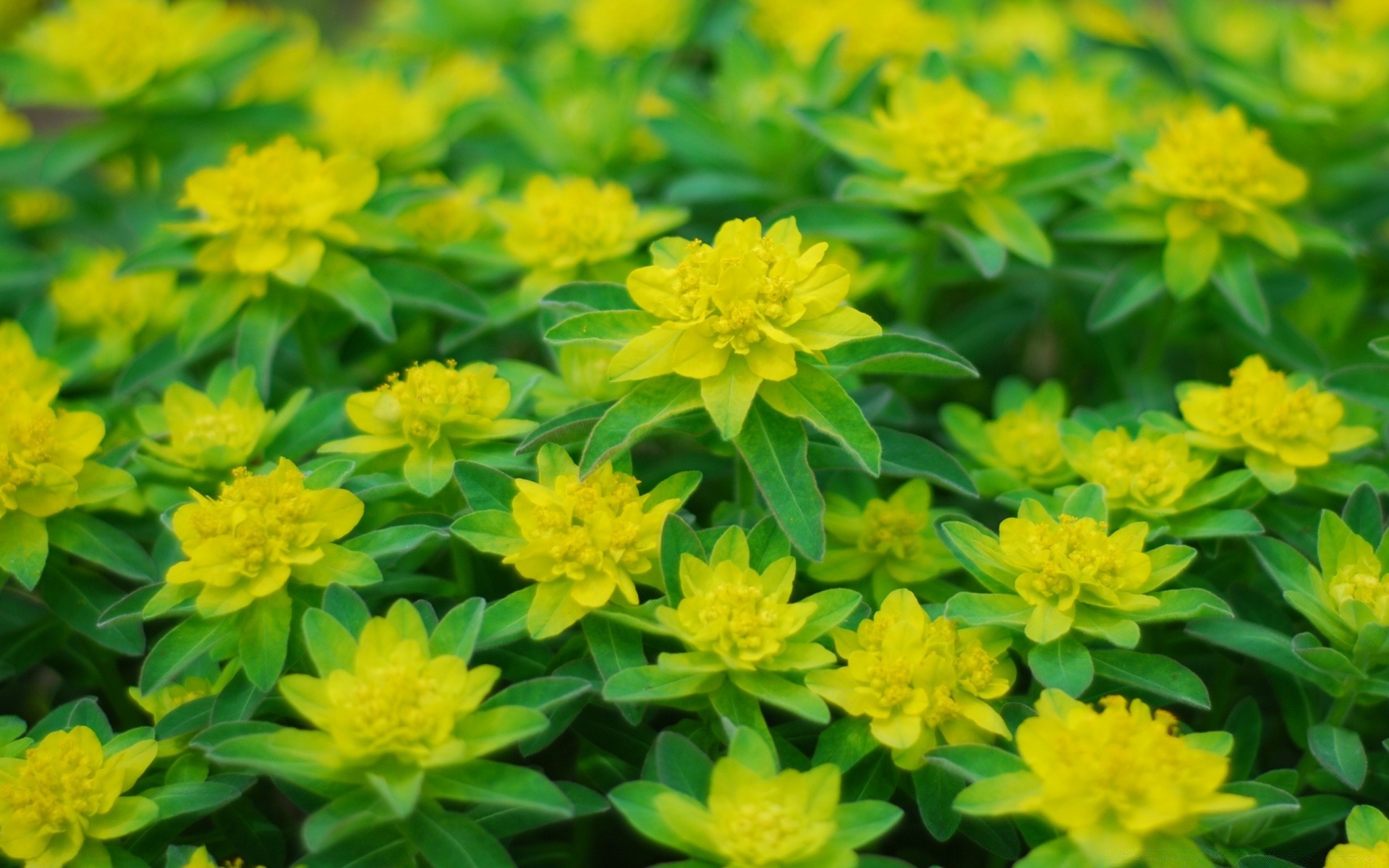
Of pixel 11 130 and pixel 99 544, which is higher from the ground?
pixel 11 130

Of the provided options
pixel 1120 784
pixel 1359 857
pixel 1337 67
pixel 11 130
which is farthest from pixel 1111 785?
pixel 11 130

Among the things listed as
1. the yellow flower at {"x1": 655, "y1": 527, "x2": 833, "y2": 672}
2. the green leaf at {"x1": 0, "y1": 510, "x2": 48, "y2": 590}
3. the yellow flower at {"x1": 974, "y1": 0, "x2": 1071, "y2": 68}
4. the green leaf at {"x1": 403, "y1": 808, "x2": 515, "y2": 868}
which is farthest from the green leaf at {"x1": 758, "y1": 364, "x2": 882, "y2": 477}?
the yellow flower at {"x1": 974, "y1": 0, "x2": 1071, "y2": 68}

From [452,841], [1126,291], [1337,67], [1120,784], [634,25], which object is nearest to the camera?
[1120,784]

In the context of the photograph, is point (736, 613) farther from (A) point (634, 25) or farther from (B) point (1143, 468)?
(A) point (634, 25)

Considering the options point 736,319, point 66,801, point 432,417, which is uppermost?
point 736,319

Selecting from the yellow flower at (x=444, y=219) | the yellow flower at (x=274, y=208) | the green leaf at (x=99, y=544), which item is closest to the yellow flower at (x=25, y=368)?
the green leaf at (x=99, y=544)

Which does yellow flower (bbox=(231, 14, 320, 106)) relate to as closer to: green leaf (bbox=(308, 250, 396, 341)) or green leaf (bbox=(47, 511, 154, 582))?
green leaf (bbox=(308, 250, 396, 341))

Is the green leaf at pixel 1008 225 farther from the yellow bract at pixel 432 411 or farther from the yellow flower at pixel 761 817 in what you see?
the yellow flower at pixel 761 817
